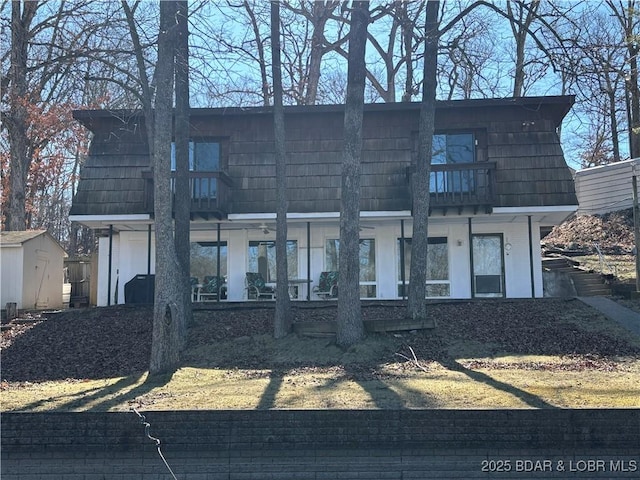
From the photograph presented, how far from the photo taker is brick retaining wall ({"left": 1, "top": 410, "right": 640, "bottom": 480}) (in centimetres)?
578

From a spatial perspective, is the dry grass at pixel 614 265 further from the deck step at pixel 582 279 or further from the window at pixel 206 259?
the window at pixel 206 259

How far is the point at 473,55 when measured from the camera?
12.3 metres

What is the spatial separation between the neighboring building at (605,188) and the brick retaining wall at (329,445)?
18.3 meters

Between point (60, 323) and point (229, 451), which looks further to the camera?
point (60, 323)

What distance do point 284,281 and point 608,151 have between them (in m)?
26.8

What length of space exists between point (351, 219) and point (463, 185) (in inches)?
255

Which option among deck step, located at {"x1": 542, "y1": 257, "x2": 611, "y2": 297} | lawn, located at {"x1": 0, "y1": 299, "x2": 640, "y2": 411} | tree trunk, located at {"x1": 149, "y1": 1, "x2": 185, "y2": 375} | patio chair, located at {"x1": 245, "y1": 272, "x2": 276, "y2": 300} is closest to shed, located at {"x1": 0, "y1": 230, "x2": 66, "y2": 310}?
lawn, located at {"x1": 0, "y1": 299, "x2": 640, "y2": 411}

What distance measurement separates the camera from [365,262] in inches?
704

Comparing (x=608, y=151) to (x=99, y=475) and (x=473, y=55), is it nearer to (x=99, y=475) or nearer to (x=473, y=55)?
(x=473, y=55)

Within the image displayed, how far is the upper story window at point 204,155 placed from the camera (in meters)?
17.7

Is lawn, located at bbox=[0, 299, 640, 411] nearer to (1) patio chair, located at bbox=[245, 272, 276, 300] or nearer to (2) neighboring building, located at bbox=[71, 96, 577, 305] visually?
(1) patio chair, located at bbox=[245, 272, 276, 300]

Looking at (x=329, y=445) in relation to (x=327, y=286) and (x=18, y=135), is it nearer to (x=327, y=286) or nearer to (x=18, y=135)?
(x=327, y=286)

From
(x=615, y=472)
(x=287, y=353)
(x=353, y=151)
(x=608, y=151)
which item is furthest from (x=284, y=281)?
(x=608, y=151)

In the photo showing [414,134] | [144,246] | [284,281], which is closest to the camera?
[284,281]
